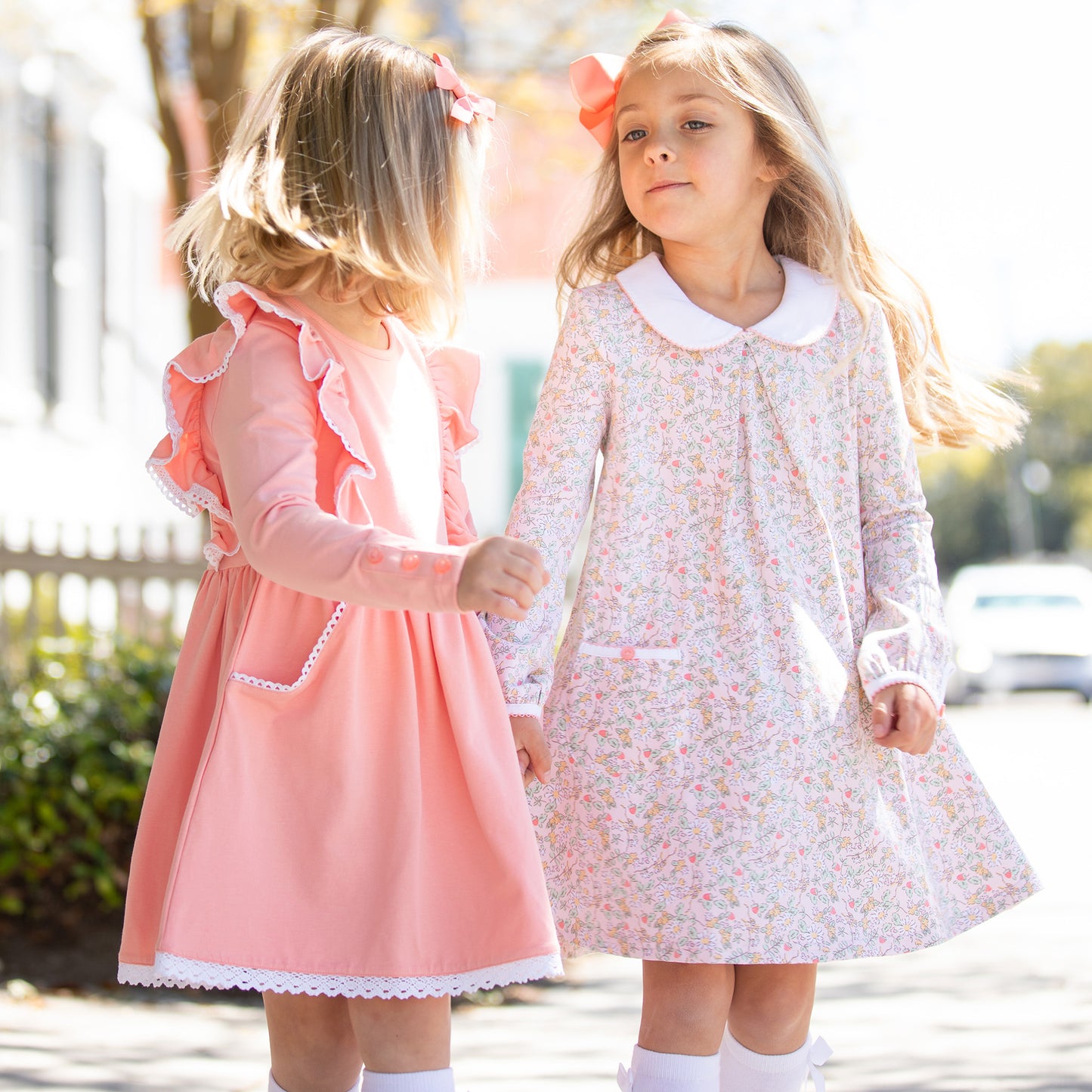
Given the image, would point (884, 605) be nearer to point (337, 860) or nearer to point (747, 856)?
point (747, 856)

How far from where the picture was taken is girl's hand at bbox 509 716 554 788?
90.1 inches

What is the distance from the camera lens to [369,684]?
2080 mm

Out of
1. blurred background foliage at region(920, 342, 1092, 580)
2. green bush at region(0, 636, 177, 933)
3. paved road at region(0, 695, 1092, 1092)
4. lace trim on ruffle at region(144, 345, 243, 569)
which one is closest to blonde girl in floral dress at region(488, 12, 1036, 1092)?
lace trim on ruffle at region(144, 345, 243, 569)

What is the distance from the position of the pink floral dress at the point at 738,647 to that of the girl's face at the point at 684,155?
0.39 feet

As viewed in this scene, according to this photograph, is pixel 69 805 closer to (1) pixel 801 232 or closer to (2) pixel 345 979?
(2) pixel 345 979

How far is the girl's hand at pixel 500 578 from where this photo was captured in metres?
1.82

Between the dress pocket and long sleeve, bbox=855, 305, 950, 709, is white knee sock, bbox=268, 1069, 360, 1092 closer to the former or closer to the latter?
the dress pocket

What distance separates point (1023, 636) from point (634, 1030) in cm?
1278

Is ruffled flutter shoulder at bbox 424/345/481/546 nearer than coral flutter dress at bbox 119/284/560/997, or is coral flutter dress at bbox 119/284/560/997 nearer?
coral flutter dress at bbox 119/284/560/997

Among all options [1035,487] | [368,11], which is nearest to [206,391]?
[368,11]

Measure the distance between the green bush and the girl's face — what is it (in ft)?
9.21

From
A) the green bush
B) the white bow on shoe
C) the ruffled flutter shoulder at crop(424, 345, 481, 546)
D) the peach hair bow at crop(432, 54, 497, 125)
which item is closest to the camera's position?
the peach hair bow at crop(432, 54, 497, 125)

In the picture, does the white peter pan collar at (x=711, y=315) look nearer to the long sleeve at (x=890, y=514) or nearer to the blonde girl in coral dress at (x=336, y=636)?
the long sleeve at (x=890, y=514)

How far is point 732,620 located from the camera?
2367 millimetres
